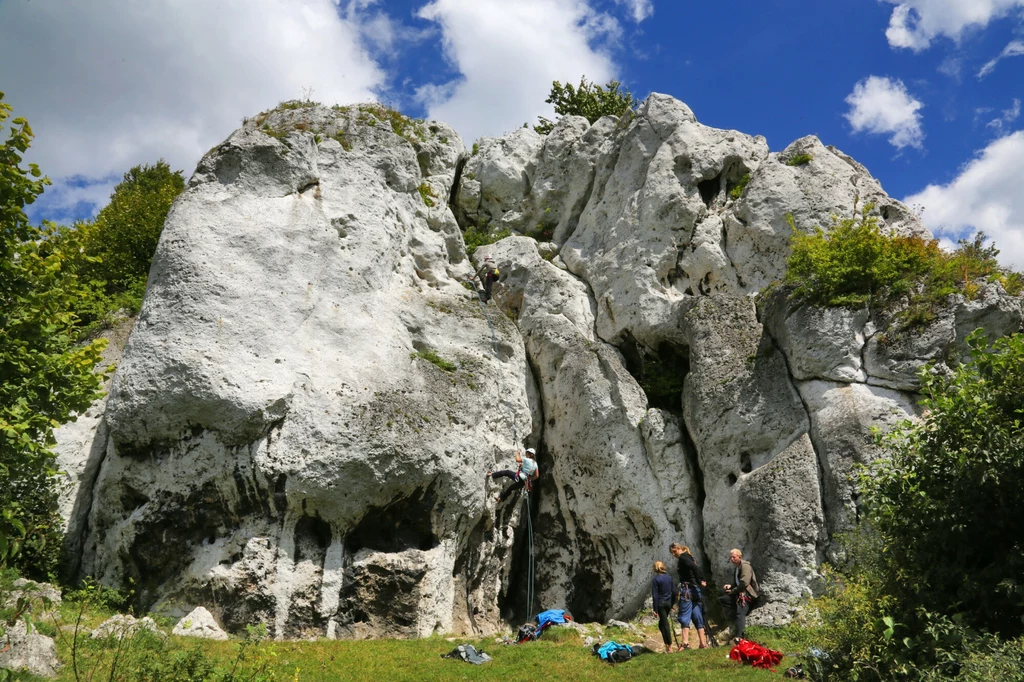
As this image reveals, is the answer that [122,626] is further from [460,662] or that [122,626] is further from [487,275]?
[487,275]

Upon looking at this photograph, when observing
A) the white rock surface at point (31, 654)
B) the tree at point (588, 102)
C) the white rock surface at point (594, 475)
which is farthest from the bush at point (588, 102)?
the white rock surface at point (31, 654)

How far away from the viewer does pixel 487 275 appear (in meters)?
23.7

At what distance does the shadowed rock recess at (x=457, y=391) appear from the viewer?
51.5 ft

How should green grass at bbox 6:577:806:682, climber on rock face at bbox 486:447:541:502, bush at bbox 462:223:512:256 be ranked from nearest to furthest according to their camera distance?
green grass at bbox 6:577:806:682 < climber on rock face at bbox 486:447:541:502 < bush at bbox 462:223:512:256

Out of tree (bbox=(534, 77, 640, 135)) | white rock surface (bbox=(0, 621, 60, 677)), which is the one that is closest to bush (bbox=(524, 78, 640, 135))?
tree (bbox=(534, 77, 640, 135))

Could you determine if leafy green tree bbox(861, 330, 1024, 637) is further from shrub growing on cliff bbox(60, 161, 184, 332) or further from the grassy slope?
shrub growing on cliff bbox(60, 161, 184, 332)

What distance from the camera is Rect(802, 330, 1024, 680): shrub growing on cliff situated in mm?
8039

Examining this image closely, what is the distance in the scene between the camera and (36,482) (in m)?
15.9

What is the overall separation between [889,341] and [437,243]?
13292 millimetres

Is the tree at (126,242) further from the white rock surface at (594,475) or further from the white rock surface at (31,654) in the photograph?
the white rock surface at (31,654)

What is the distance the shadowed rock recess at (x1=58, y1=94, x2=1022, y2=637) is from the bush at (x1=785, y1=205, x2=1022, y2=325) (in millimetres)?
458

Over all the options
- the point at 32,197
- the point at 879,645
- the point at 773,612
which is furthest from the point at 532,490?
the point at 32,197

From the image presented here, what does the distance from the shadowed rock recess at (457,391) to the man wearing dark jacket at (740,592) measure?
64 centimetres

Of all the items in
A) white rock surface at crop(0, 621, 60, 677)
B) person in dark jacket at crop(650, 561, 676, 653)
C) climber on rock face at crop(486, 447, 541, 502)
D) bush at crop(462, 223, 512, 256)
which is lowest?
white rock surface at crop(0, 621, 60, 677)
